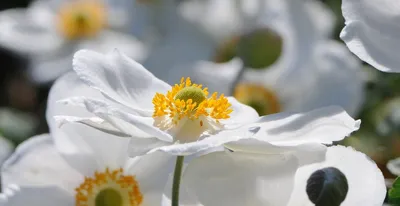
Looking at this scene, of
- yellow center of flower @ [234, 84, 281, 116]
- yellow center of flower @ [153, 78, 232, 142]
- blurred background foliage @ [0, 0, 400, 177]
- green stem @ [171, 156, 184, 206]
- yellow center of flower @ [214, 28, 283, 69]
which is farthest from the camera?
yellow center of flower @ [234, 84, 281, 116]

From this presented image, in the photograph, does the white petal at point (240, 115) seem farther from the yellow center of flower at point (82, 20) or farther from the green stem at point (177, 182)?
the yellow center of flower at point (82, 20)

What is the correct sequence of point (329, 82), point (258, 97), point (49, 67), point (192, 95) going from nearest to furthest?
point (192, 95) → point (329, 82) → point (258, 97) → point (49, 67)

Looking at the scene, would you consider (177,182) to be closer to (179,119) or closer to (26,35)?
(179,119)

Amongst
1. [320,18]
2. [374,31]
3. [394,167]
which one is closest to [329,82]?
[320,18]

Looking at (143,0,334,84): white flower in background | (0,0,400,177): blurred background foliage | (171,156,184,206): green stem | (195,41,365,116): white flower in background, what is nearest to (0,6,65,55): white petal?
(0,0,400,177): blurred background foliage

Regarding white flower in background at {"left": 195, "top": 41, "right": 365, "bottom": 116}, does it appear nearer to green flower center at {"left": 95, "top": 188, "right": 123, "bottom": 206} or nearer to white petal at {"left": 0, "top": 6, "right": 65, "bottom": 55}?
green flower center at {"left": 95, "top": 188, "right": 123, "bottom": 206}

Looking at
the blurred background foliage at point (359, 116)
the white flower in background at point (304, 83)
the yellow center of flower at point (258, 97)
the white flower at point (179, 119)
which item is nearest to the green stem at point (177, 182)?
the white flower at point (179, 119)
